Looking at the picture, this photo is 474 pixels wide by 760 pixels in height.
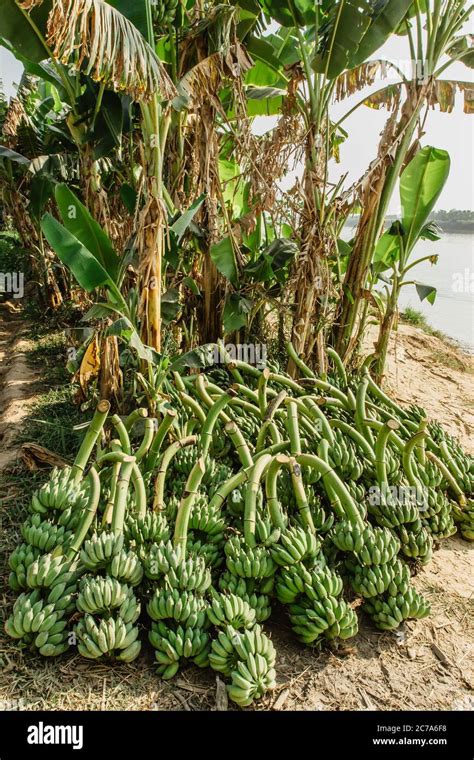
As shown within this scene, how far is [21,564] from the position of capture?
102 inches

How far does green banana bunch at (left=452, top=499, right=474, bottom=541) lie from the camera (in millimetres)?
3670

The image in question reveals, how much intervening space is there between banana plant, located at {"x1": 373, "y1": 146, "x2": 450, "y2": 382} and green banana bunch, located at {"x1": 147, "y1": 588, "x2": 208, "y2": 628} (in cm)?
366

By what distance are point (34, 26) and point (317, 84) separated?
2.44 m

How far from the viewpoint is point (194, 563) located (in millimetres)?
2561

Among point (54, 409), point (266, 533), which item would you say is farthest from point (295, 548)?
point (54, 409)

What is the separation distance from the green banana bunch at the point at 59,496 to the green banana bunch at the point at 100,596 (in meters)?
0.51

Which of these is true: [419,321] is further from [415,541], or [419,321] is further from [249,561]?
[249,561]

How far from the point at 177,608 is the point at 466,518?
229 cm

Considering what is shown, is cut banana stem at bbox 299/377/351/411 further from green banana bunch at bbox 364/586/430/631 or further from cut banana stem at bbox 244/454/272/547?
green banana bunch at bbox 364/586/430/631

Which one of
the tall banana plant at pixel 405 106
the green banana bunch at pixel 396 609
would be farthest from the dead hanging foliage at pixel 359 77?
the green banana bunch at pixel 396 609

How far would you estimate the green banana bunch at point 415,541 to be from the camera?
315cm

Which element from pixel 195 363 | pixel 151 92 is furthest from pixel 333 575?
pixel 151 92

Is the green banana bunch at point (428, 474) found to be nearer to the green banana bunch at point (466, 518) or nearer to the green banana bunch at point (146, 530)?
the green banana bunch at point (466, 518)

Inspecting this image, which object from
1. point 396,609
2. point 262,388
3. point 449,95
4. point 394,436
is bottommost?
point 396,609
